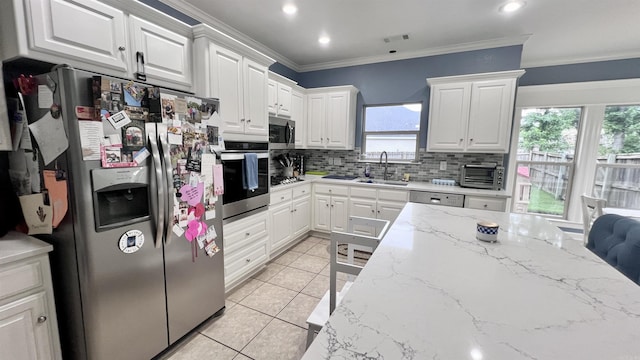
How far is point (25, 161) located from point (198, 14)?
2.03 metres

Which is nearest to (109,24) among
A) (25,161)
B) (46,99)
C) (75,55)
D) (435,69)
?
(75,55)

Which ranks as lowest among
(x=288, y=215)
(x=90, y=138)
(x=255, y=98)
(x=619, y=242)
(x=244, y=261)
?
(x=244, y=261)

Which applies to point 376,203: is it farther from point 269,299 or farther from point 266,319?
point 266,319

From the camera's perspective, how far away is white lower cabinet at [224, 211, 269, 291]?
2.33m

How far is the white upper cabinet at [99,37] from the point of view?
1.32 m

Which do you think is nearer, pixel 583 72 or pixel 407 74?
pixel 583 72

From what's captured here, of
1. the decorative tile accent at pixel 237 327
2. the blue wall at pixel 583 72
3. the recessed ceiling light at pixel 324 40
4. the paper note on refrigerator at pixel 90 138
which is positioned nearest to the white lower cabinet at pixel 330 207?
the decorative tile accent at pixel 237 327

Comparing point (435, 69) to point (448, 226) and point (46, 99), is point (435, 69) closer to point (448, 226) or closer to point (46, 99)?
point (448, 226)

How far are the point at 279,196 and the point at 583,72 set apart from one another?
4.59 meters

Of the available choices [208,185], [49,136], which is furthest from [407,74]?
[49,136]

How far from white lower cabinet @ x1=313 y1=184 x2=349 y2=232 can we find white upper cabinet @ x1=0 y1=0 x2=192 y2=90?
2.25 metres

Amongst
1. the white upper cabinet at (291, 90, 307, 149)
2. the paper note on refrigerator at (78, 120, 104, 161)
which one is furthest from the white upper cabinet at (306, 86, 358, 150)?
the paper note on refrigerator at (78, 120, 104, 161)

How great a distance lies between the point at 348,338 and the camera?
0.68 m

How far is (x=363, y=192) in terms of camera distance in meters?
3.56
